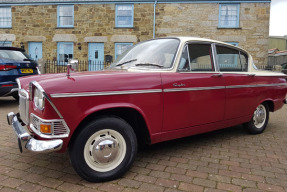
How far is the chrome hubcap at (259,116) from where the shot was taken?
4.42m

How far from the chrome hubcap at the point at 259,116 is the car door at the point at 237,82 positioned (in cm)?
31

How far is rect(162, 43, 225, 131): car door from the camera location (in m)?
2.98

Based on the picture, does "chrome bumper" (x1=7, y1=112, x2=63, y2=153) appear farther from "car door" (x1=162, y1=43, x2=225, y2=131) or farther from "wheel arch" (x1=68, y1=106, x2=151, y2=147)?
"car door" (x1=162, y1=43, x2=225, y2=131)

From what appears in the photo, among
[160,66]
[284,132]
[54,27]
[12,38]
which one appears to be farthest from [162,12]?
[160,66]

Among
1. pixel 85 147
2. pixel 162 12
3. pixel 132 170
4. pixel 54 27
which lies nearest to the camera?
pixel 85 147

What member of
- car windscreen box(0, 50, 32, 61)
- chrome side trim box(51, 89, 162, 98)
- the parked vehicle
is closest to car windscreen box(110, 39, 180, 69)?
chrome side trim box(51, 89, 162, 98)

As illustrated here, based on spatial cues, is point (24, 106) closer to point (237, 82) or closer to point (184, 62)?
point (184, 62)

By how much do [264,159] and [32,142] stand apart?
2911 mm

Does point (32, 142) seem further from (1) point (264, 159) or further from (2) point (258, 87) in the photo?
(2) point (258, 87)

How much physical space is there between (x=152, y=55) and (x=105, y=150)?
1464 mm

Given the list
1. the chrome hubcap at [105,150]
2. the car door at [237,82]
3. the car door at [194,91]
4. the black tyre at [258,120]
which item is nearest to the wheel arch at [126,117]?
the chrome hubcap at [105,150]

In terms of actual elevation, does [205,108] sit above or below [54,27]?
below

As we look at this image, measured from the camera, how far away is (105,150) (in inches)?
100.0

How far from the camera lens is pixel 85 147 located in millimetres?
2439
